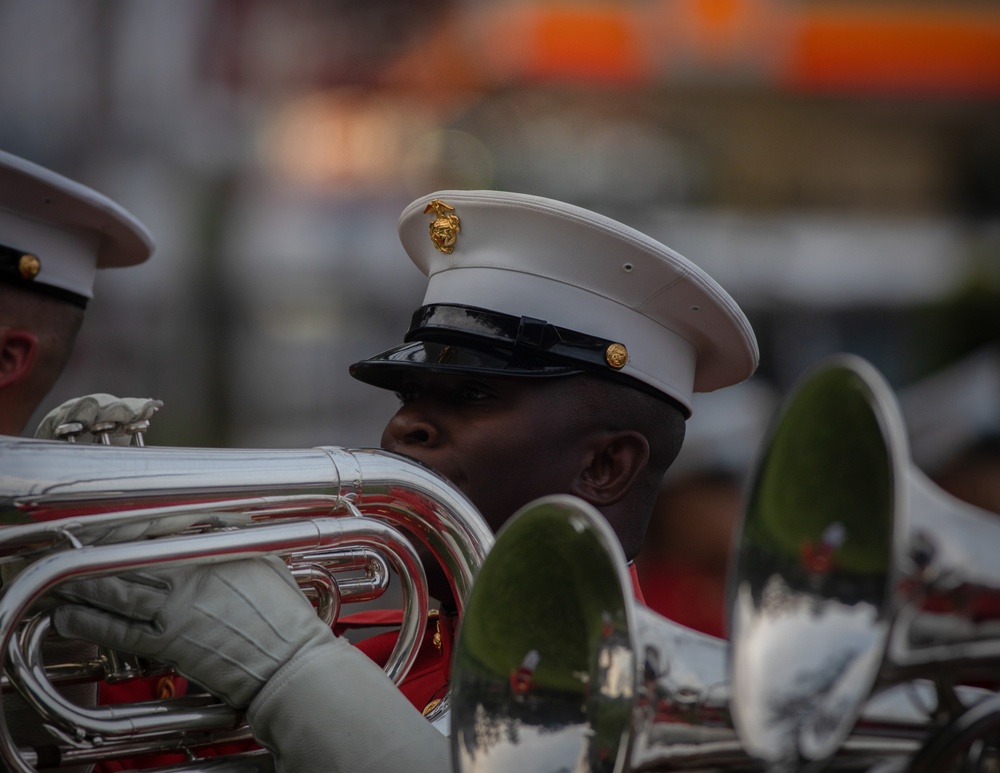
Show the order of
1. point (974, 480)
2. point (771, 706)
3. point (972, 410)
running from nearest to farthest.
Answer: point (771, 706) → point (974, 480) → point (972, 410)

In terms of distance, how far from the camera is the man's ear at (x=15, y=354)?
327cm

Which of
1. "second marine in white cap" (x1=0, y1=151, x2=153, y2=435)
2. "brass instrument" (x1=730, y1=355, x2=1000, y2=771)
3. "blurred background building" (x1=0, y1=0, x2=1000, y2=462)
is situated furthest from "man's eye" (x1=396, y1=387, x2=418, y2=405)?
"blurred background building" (x1=0, y1=0, x2=1000, y2=462)

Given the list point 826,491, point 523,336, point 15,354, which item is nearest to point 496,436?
point 523,336

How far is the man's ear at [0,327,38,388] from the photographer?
3.27 metres

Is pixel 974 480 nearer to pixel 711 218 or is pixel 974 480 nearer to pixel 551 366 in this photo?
pixel 551 366

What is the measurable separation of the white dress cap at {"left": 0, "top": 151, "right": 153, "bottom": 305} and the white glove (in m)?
1.43

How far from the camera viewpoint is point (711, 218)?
55.7ft

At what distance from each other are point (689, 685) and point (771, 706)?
15cm

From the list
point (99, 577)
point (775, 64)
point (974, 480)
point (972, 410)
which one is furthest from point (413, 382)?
point (775, 64)

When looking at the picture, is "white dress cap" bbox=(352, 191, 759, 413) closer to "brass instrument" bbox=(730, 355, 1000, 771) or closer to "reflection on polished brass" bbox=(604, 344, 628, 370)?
"reflection on polished brass" bbox=(604, 344, 628, 370)

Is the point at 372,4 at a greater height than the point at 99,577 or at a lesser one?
greater

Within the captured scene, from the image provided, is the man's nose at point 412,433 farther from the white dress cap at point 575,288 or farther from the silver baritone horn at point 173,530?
the silver baritone horn at point 173,530

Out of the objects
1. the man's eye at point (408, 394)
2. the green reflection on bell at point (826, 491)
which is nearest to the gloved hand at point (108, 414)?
the man's eye at point (408, 394)

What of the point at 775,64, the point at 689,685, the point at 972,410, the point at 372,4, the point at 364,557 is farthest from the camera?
the point at 775,64
